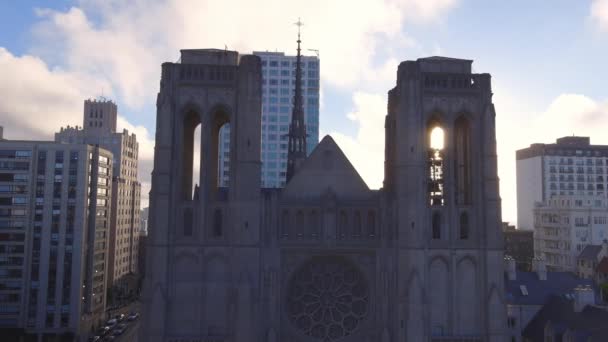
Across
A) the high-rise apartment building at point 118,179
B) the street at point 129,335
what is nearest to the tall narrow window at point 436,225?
the street at point 129,335

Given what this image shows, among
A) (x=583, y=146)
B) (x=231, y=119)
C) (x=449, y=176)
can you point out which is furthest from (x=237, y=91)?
(x=583, y=146)

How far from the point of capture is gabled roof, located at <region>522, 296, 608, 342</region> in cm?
4009

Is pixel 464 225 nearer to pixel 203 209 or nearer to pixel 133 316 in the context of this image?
pixel 203 209

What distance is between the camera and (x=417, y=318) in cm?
3616

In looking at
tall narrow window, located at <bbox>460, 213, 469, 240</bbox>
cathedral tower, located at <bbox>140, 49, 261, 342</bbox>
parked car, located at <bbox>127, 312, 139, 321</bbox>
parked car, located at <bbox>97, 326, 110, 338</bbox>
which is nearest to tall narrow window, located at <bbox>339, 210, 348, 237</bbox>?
cathedral tower, located at <bbox>140, 49, 261, 342</bbox>

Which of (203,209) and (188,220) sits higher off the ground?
(203,209)

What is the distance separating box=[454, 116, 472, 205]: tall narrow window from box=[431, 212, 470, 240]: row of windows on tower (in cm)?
214

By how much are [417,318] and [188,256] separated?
15855 mm

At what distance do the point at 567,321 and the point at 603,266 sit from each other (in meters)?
45.8

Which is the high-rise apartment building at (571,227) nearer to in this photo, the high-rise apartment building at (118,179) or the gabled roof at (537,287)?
the gabled roof at (537,287)

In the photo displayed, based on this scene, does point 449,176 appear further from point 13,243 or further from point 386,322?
point 13,243

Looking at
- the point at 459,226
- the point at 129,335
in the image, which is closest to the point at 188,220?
the point at 459,226

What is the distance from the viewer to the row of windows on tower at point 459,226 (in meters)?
38.4

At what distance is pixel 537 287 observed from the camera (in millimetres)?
52719
